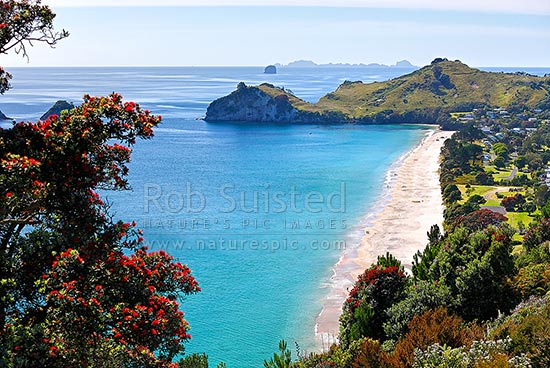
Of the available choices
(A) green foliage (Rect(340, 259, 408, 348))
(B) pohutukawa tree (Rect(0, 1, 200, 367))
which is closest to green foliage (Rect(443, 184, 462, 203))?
(A) green foliage (Rect(340, 259, 408, 348))

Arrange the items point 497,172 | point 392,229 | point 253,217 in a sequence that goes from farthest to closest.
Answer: point 497,172 < point 253,217 < point 392,229

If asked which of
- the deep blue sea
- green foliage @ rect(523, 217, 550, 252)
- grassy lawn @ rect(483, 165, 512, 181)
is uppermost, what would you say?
green foliage @ rect(523, 217, 550, 252)

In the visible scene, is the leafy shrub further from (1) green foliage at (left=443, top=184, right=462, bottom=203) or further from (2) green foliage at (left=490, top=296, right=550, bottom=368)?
(1) green foliage at (left=443, top=184, right=462, bottom=203)

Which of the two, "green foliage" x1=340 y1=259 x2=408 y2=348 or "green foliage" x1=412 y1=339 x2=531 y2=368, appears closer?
"green foliage" x1=412 y1=339 x2=531 y2=368

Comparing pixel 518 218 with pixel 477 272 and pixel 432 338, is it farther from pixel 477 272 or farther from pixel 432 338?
pixel 432 338

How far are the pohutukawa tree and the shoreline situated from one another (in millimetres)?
26453

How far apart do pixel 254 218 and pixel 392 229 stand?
18.7 m

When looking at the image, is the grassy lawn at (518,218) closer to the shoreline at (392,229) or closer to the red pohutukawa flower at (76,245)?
the shoreline at (392,229)

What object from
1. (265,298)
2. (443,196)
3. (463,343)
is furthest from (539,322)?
(443,196)

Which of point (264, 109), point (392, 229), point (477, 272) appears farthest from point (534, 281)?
point (264, 109)

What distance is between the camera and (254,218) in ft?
238

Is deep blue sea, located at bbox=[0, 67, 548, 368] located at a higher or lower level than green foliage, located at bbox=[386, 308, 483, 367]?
lower

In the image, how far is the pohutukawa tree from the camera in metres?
9.28

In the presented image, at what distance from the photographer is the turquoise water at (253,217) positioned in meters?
41.2
